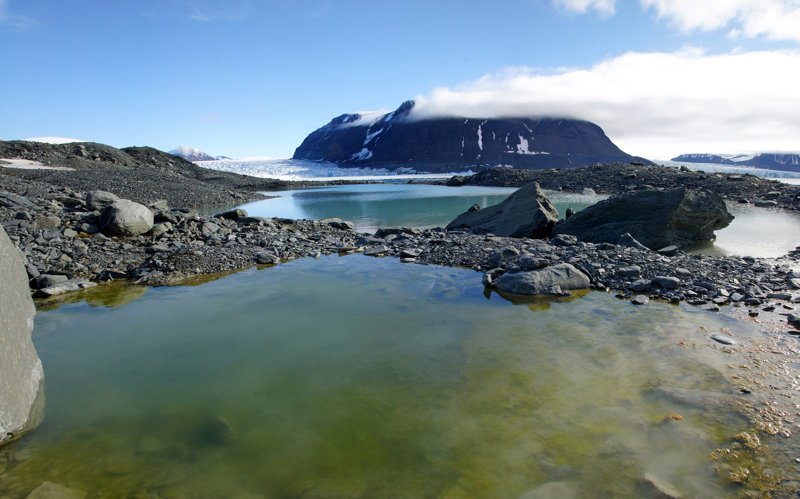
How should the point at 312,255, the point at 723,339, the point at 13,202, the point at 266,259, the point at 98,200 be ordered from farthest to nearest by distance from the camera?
the point at 98,200, the point at 13,202, the point at 312,255, the point at 266,259, the point at 723,339

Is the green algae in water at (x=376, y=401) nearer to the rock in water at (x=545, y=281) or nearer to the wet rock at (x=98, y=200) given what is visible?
the rock in water at (x=545, y=281)

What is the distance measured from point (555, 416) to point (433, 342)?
9.01 feet

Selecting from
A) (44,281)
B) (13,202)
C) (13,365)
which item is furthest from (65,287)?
(13,202)

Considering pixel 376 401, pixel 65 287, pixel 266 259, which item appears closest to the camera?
pixel 376 401

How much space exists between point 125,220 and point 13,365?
41.0 ft

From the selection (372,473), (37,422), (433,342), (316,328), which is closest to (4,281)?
(37,422)

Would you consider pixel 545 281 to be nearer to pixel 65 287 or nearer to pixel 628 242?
pixel 628 242

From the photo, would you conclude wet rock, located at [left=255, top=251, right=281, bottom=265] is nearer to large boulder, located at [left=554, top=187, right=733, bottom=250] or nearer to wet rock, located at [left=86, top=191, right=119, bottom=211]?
wet rock, located at [left=86, top=191, right=119, bottom=211]

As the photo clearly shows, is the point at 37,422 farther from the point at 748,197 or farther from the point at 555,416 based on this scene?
the point at 748,197

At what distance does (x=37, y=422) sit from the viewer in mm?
5590

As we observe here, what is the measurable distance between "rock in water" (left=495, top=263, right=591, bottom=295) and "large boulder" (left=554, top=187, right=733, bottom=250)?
6.83 metres

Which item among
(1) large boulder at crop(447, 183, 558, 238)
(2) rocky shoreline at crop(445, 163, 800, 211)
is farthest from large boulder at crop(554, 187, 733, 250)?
(2) rocky shoreline at crop(445, 163, 800, 211)

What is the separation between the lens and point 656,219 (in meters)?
17.3

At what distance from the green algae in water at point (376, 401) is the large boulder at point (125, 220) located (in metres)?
7.15
